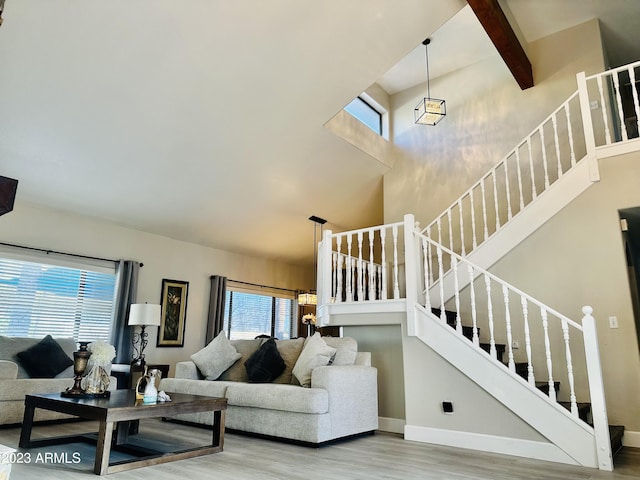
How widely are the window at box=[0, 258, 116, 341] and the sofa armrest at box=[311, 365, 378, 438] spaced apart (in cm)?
375

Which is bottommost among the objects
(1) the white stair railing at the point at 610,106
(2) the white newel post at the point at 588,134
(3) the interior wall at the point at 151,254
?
(3) the interior wall at the point at 151,254

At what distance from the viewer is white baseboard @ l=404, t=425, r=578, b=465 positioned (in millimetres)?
3320

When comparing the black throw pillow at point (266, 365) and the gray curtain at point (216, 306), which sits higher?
the gray curtain at point (216, 306)

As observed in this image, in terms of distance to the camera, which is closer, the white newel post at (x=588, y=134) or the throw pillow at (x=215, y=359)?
the white newel post at (x=588, y=134)

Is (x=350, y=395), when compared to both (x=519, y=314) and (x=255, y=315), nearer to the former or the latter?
(x=519, y=314)

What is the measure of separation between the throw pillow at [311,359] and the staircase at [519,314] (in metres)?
0.66

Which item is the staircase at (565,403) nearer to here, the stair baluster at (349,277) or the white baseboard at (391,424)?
the stair baluster at (349,277)

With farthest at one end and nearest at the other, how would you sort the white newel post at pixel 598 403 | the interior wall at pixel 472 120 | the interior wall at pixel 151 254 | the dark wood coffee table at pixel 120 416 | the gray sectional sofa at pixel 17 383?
the interior wall at pixel 472 120 < the interior wall at pixel 151 254 < the gray sectional sofa at pixel 17 383 < the white newel post at pixel 598 403 < the dark wood coffee table at pixel 120 416

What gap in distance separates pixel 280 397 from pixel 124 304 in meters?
3.35

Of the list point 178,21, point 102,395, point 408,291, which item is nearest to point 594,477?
point 408,291

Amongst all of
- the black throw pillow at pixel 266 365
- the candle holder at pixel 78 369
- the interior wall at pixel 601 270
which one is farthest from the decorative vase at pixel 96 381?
the interior wall at pixel 601 270

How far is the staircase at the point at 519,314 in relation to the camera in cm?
330

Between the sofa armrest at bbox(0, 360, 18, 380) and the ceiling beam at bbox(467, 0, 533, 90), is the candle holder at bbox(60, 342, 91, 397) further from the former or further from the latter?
the ceiling beam at bbox(467, 0, 533, 90)

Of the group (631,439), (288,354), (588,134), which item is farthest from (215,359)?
(588,134)
